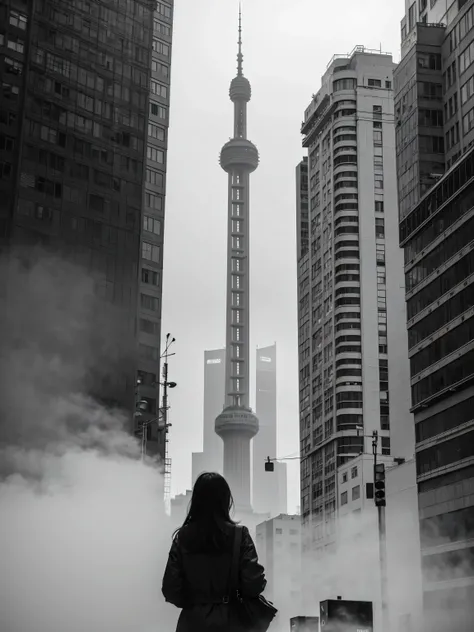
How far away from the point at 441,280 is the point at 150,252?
67.1ft

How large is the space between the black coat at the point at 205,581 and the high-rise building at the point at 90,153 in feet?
133

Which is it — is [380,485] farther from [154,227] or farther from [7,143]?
[7,143]

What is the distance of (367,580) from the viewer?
89.6m

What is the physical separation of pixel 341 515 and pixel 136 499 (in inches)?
2785

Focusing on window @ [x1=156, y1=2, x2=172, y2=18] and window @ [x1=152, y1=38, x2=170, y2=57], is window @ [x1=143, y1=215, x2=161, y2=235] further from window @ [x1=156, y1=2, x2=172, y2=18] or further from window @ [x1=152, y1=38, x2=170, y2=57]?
window @ [x1=156, y1=2, x2=172, y2=18]

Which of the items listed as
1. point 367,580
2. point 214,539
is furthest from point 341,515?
point 214,539

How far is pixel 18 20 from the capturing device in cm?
5203

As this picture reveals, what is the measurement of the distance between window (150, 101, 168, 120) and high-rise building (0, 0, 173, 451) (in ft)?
23.4

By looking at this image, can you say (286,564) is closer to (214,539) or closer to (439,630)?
(439,630)

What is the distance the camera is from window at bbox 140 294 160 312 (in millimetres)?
54266

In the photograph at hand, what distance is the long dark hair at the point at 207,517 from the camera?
5445 mm

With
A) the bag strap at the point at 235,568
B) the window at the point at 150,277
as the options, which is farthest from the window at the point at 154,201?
the bag strap at the point at 235,568

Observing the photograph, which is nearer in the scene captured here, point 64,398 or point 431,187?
point 64,398

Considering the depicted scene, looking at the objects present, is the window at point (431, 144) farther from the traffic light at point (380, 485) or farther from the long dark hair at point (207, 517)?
the long dark hair at point (207, 517)
